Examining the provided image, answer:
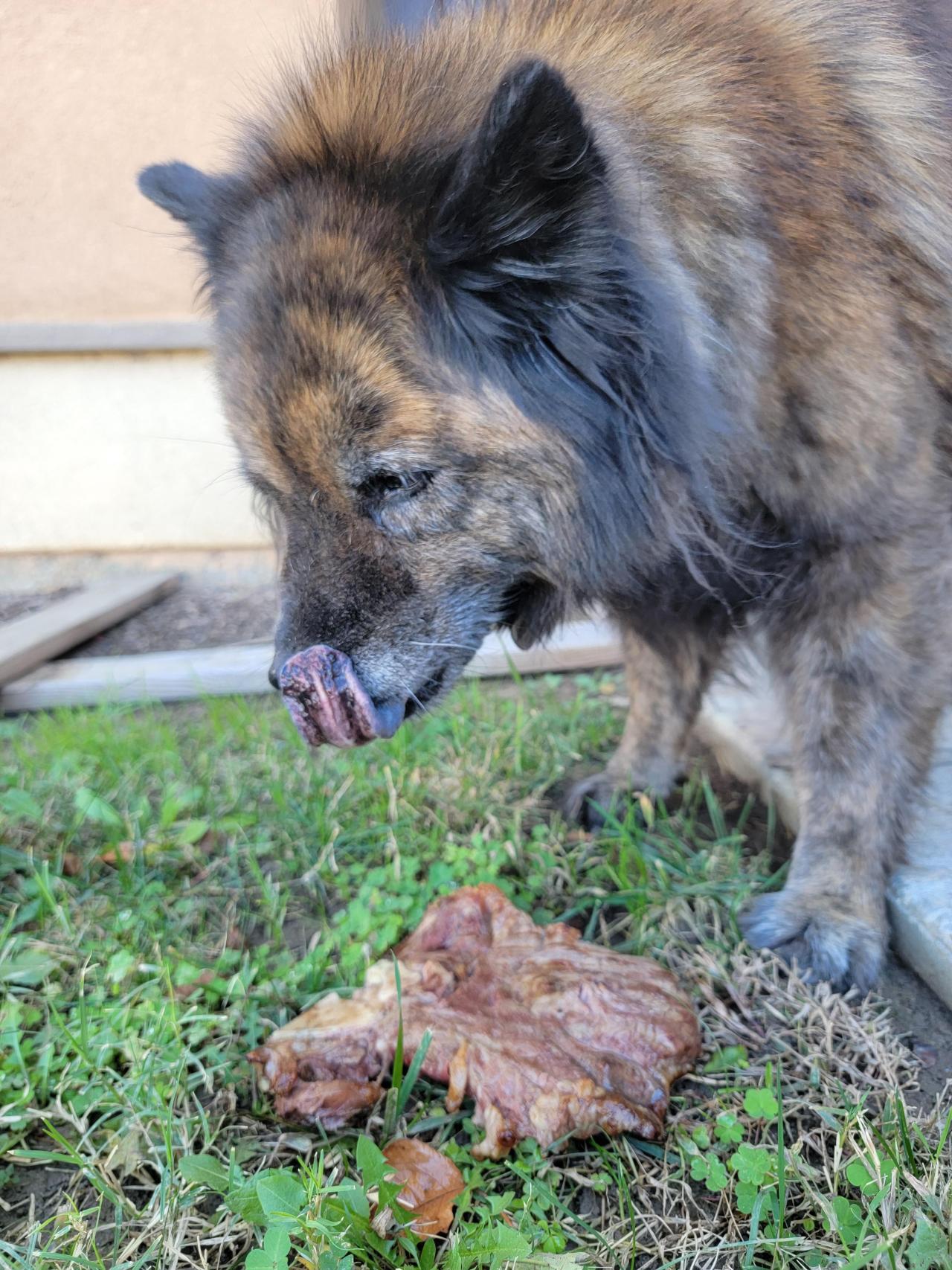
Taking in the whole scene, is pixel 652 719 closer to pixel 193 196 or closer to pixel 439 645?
pixel 439 645

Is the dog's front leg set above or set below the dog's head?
below

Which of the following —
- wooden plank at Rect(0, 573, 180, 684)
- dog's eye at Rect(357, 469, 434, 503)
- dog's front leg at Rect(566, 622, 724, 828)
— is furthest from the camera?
wooden plank at Rect(0, 573, 180, 684)

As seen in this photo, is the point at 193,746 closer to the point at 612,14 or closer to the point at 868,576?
the point at 868,576

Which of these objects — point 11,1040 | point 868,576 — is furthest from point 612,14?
point 11,1040

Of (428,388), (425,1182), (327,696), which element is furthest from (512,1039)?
(428,388)

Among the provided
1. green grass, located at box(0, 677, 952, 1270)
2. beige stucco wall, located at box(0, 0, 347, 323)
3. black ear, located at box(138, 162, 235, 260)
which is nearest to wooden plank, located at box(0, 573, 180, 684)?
green grass, located at box(0, 677, 952, 1270)

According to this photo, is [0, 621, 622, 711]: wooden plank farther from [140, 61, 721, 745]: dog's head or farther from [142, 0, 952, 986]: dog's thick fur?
[140, 61, 721, 745]: dog's head

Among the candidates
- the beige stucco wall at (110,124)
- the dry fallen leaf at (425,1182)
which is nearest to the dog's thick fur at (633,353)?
the beige stucco wall at (110,124)
